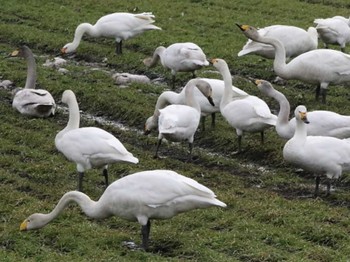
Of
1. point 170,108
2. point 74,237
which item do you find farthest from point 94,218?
point 170,108

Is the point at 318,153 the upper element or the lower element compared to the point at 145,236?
upper

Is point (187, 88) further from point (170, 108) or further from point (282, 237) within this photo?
point (282, 237)

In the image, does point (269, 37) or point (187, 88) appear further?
point (269, 37)

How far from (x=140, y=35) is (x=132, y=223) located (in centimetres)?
1082

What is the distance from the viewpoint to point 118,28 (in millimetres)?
18047

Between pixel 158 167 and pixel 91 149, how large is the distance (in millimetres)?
1697

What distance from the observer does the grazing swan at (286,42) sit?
629 inches

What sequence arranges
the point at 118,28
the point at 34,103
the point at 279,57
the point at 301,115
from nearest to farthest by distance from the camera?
the point at 301,115
the point at 34,103
the point at 279,57
the point at 118,28

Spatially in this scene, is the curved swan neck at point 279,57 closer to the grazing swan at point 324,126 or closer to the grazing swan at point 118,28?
the grazing swan at point 324,126

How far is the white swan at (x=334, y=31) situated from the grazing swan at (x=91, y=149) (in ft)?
26.9

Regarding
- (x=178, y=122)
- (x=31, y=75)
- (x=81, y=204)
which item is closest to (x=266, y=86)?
(x=178, y=122)

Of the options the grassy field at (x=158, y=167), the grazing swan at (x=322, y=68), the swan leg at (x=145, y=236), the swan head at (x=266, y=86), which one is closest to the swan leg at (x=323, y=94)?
the grazing swan at (x=322, y=68)

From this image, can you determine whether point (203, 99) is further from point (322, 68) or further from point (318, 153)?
point (318, 153)

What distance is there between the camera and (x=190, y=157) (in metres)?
12.4
